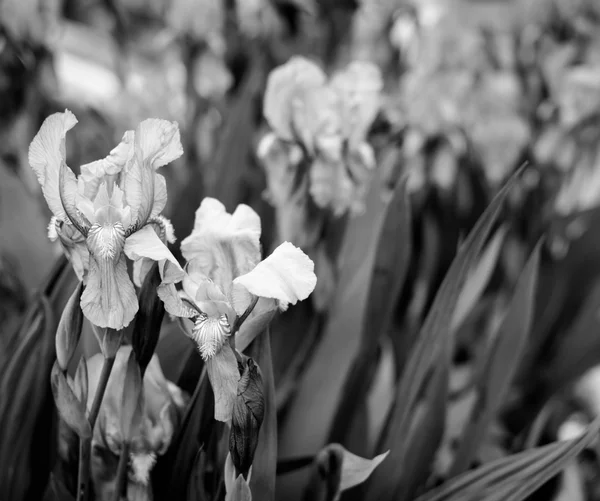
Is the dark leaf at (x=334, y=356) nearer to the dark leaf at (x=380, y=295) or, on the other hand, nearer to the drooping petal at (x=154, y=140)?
the dark leaf at (x=380, y=295)

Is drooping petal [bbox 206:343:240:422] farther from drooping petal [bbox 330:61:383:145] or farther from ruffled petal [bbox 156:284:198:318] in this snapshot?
drooping petal [bbox 330:61:383:145]

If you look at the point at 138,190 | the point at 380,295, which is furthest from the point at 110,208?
the point at 380,295

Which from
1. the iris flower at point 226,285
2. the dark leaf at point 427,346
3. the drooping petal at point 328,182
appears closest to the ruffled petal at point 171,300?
the iris flower at point 226,285

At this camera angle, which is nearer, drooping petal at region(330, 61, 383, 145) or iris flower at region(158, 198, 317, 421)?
iris flower at region(158, 198, 317, 421)

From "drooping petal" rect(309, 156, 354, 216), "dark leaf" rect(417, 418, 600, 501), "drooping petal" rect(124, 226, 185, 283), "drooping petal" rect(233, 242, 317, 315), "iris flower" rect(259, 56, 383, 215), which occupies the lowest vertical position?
"dark leaf" rect(417, 418, 600, 501)

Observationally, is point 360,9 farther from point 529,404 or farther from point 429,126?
point 529,404

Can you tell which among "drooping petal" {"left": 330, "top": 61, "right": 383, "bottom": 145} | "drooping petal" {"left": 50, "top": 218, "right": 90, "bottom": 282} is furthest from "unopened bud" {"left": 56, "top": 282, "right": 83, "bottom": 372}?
"drooping petal" {"left": 330, "top": 61, "right": 383, "bottom": 145}

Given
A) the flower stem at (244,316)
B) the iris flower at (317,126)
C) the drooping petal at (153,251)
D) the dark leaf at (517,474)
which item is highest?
the iris flower at (317,126)

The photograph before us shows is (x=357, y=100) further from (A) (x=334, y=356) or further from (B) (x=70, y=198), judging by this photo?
(B) (x=70, y=198)
